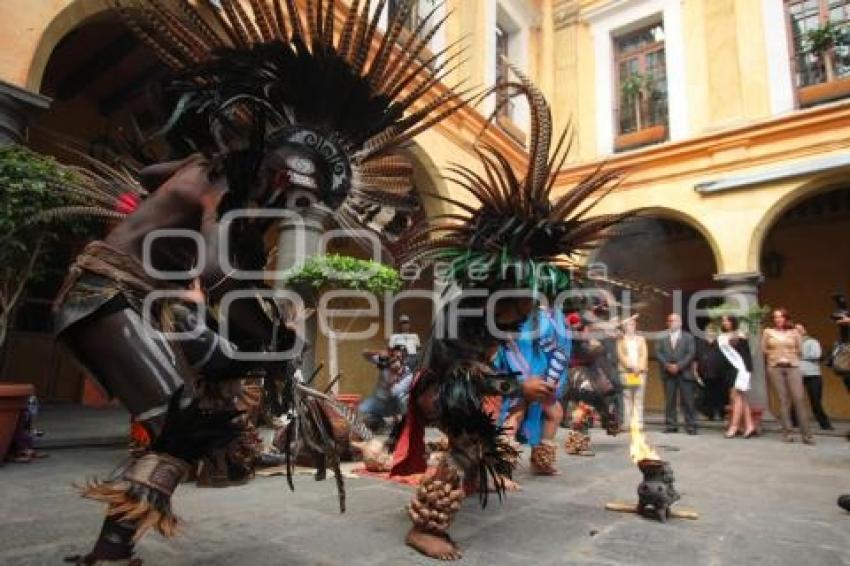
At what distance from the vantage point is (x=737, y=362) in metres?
9.63

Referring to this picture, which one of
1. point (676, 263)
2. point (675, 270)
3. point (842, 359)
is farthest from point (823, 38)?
point (842, 359)

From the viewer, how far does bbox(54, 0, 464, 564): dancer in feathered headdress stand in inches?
86.6

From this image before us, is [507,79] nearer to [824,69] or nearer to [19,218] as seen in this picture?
[824,69]

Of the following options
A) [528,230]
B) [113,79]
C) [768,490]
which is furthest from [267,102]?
[113,79]

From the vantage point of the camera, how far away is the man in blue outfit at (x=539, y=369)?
445 cm

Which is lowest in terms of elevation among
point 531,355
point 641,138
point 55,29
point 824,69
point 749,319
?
point 531,355

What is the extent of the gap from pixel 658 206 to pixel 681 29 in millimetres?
4283

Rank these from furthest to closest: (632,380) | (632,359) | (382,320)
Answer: (382,320) → (632,359) → (632,380)

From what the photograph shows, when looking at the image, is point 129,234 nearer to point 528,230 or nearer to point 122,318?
point 122,318

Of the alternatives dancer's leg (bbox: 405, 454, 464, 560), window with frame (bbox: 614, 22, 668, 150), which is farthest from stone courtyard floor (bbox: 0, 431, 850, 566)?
window with frame (bbox: 614, 22, 668, 150)

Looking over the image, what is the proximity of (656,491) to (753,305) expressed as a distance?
8.80 meters

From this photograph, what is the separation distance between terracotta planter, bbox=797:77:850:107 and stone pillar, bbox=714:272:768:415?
3.68 meters

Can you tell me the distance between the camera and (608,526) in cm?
346

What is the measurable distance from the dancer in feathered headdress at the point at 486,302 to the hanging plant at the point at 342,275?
105 inches
